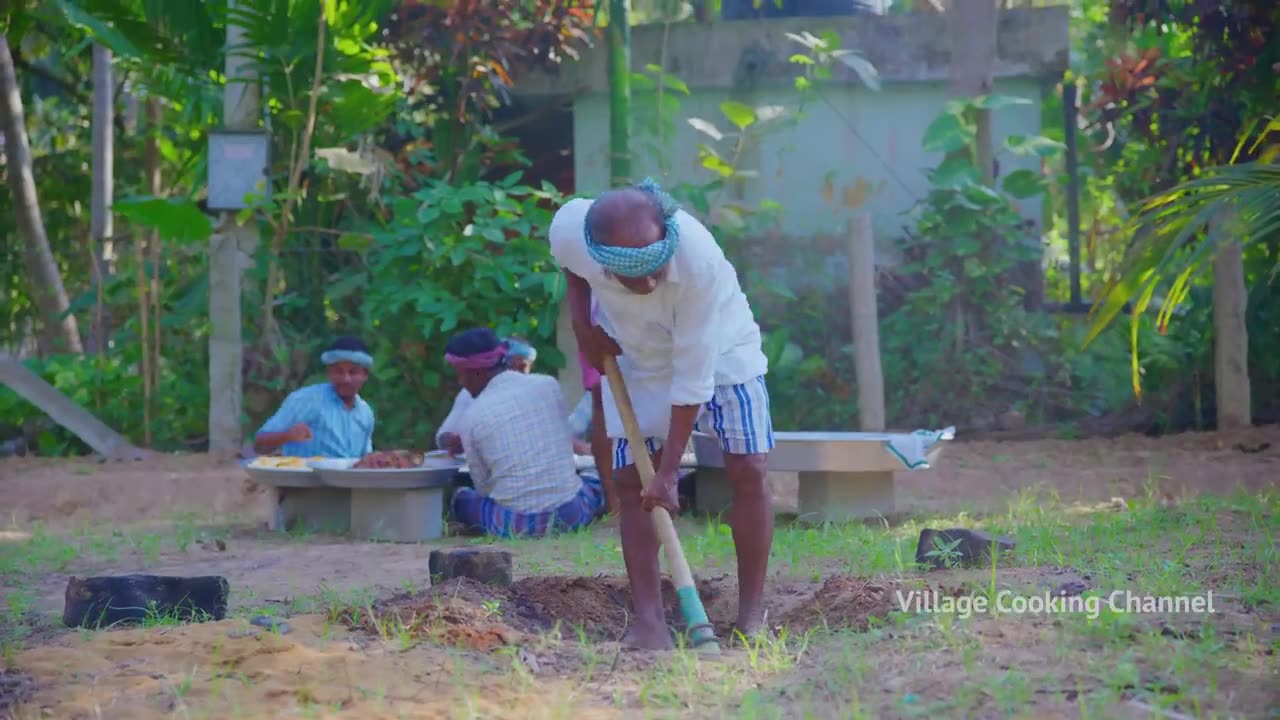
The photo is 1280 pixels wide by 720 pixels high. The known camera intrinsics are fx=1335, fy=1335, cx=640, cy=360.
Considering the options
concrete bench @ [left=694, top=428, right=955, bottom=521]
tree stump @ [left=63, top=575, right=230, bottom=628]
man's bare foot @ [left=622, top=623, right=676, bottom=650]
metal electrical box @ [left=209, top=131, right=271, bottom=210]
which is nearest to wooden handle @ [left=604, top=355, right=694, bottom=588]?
man's bare foot @ [left=622, top=623, right=676, bottom=650]

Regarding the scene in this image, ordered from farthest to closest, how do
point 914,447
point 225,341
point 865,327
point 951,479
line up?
point 225,341 → point 865,327 → point 951,479 → point 914,447

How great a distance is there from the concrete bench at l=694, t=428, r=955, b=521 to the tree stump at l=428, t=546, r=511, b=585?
7.08 feet

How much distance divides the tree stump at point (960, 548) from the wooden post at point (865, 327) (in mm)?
4006

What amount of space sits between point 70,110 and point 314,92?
7631 millimetres

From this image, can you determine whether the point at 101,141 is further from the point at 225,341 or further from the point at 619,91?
the point at 619,91

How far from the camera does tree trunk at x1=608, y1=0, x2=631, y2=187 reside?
941 cm

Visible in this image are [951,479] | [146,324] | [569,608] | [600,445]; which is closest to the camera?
[569,608]

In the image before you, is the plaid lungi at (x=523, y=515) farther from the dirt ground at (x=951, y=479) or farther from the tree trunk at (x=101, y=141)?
the tree trunk at (x=101, y=141)

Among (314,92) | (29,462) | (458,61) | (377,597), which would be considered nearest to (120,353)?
(29,462)

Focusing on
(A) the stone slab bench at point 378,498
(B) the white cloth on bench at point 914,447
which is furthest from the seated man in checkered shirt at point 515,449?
(B) the white cloth on bench at point 914,447

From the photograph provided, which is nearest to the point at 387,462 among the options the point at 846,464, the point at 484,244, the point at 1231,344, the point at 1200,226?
the point at 846,464

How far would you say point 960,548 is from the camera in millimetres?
4684

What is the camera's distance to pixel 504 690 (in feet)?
10.5

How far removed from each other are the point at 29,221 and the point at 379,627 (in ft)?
29.6
